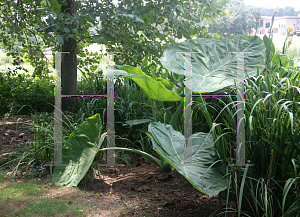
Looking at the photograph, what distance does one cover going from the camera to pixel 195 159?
1379 millimetres

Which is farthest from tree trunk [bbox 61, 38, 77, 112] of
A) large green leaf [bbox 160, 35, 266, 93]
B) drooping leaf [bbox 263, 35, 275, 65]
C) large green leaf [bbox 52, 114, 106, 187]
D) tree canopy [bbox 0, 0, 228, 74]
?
drooping leaf [bbox 263, 35, 275, 65]

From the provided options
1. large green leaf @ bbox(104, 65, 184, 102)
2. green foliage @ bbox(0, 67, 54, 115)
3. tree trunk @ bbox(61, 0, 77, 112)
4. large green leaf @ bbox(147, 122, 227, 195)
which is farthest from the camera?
green foliage @ bbox(0, 67, 54, 115)

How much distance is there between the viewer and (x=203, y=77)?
1.77m

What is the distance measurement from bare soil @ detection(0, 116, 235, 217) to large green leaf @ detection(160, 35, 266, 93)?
2.44ft

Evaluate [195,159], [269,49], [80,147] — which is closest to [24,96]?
[80,147]

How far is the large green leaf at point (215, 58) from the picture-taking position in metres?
1.79

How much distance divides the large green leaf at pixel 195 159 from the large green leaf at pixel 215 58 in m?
0.43

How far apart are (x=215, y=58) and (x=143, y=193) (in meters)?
1.20

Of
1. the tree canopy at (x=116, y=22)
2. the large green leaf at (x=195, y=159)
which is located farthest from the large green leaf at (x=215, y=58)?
the tree canopy at (x=116, y=22)

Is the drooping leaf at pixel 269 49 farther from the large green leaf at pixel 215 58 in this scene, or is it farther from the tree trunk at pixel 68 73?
the tree trunk at pixel 68 73

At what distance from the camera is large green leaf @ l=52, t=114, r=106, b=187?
1734mm

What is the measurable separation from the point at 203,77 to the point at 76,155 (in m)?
1.11

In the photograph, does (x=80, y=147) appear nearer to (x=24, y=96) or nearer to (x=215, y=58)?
(x=215, y=58)

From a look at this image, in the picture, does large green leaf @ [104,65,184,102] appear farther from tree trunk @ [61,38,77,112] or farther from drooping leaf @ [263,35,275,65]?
tree trunk @ [61,38,77,112]
